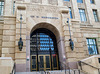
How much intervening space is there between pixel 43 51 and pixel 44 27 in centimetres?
343

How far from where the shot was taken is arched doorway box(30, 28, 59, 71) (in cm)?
1574

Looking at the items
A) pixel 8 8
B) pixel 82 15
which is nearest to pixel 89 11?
pixel 82 15

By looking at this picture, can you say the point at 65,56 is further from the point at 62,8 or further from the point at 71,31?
the point at 62,8

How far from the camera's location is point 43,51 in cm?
1647

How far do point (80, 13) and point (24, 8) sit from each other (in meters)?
10.3

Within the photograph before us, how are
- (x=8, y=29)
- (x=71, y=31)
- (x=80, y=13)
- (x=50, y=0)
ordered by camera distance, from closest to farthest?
(x=8, y=29)
(x=71, y=31)
(x=50, y=0)
(x=80, y=13)

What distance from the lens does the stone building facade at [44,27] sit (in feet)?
44.4

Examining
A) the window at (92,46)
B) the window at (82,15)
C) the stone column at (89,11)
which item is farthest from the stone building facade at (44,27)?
the window at (82,15)

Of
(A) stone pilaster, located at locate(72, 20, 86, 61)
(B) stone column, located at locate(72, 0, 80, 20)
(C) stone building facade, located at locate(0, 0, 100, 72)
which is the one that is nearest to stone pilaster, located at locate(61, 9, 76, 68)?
(C) stone building facade, located at locate(0, 0, 100, 72)

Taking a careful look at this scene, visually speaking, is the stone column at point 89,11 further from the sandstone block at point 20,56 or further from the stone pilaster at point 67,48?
the sandstone block at point 20,56

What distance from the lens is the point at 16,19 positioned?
14.4 meters

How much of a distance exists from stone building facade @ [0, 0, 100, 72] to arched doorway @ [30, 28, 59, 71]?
0.75 m

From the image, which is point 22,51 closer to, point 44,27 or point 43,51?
point 43,51

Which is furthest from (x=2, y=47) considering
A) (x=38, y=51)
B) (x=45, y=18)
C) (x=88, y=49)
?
(x=88, y=49)
